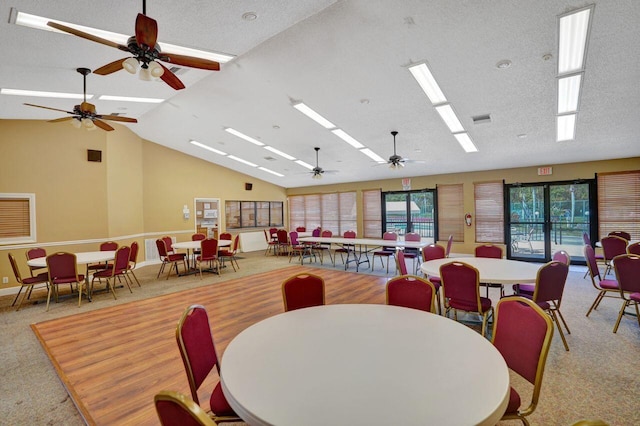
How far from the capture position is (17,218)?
601 cm

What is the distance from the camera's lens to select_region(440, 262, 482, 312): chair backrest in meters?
3.01

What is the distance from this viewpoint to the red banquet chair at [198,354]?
1.56m

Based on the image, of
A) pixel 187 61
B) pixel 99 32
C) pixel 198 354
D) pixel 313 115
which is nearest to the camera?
pixel 198 354

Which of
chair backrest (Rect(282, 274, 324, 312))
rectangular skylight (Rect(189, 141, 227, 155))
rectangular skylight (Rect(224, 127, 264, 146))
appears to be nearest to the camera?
chair backrest (Rect(282, 274, 324, 312))

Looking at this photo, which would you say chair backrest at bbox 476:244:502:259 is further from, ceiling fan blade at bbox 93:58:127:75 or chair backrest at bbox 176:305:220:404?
ceiling fan blade at bbox 93:58:127:75

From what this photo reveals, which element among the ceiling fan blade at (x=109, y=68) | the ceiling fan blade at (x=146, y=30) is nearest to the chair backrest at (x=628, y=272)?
the ceiling fan blade at (x=146, y=30)

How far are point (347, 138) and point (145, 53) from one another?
4.88 metres

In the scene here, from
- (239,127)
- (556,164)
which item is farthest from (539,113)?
(239,127)

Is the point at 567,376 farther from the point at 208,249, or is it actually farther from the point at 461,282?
the point at 208,249

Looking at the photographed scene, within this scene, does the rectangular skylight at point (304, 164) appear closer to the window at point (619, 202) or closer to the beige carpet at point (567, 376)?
the beige carpet at point (567, 376)

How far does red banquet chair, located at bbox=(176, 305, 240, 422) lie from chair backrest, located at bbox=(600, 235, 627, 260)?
23.1 feet

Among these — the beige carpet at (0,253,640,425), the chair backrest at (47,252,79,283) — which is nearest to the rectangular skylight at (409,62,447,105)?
the beige carpet at (0,253,640,425)

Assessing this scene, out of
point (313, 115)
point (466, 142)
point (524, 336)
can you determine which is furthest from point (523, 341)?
point (466, 142)

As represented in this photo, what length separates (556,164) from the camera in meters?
7.58
